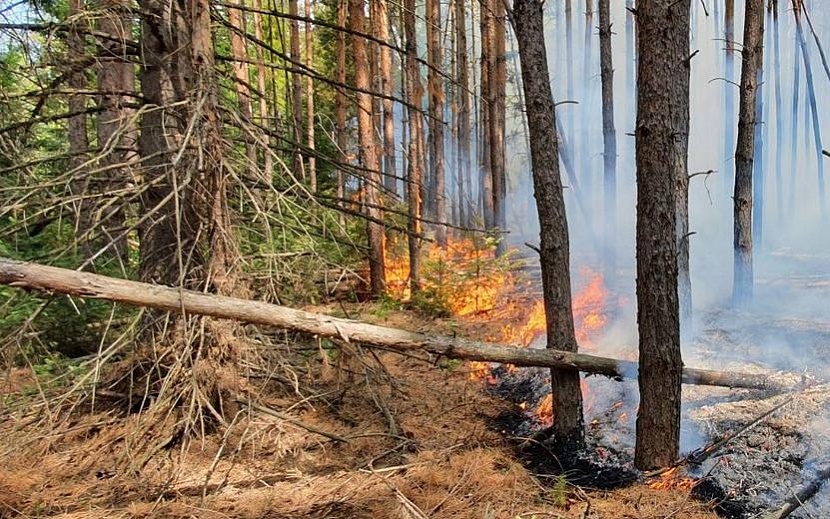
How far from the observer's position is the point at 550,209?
15.9 feet

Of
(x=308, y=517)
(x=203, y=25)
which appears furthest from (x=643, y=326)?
(x=203, y=25)

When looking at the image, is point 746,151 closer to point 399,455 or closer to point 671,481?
point 671,481

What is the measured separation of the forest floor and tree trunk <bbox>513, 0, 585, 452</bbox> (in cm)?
69

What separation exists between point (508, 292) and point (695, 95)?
103 ft


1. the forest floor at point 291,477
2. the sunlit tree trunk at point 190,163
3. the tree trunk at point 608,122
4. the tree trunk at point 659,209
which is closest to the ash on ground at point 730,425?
the forest floor at point 291,477

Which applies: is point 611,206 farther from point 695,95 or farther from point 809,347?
point 695,95

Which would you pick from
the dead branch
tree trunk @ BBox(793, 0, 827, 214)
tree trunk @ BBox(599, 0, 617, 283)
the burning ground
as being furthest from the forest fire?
the dead branch

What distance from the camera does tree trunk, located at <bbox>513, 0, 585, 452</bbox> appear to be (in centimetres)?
473

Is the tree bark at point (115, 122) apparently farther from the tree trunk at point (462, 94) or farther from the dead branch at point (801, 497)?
the tree trunk at point (462, 94)

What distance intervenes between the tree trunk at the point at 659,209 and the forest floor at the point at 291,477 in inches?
27.6

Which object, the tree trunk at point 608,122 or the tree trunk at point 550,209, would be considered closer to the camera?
the tree trunk at point 550,209

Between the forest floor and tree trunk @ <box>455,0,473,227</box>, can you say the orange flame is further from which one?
tree trunk @ <box>455,0,473,227</box>

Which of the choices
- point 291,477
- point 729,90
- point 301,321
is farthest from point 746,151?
point 729,90

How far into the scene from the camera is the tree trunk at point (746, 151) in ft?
28.8
